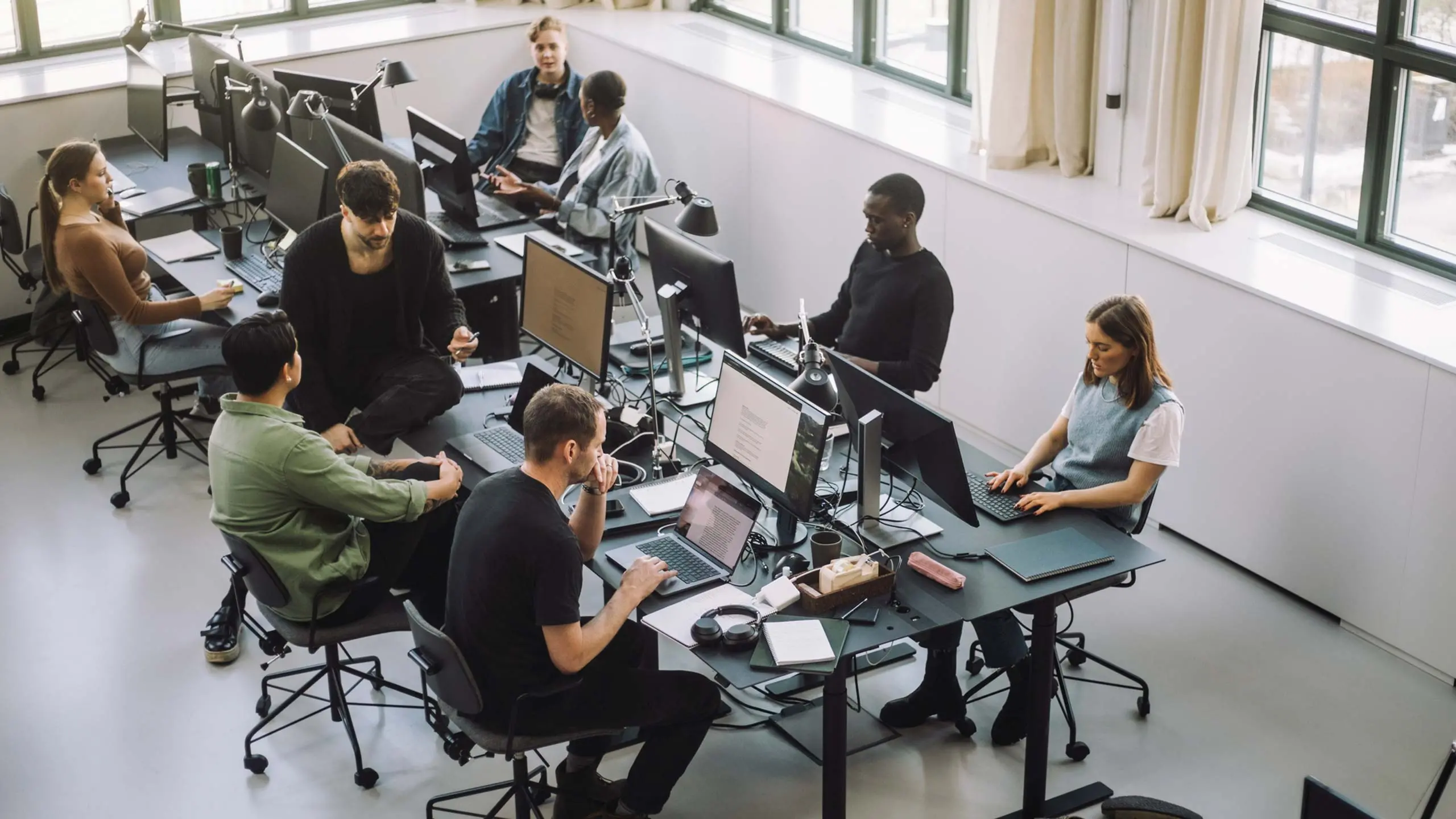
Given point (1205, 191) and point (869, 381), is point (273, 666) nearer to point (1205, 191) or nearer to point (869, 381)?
point (869, 381)

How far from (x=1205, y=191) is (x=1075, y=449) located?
4.73 feet

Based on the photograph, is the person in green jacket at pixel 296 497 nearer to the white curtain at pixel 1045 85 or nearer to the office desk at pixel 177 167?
the office desk at pixel 177 167

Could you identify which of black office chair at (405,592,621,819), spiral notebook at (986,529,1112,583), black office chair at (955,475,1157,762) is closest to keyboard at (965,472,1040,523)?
spiral notebook at (986,529,1112,583)

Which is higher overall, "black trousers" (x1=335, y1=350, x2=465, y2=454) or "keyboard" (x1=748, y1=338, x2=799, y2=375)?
"keyboard" (x1=748, y1=338, x2=799, y2=375)

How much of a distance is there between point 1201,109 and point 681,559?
2.64 metres

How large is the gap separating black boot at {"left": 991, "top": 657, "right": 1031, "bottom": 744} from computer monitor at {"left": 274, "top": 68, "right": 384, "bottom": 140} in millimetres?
4009

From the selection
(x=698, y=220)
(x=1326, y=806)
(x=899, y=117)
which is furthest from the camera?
(x=899, y=117)

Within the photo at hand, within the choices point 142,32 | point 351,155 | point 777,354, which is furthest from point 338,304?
point 142,32

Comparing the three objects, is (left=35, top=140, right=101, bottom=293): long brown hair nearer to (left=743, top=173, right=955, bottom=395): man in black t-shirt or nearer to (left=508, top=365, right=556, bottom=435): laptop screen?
(left=508, top=365, right=556, bottom=435): laptop screen

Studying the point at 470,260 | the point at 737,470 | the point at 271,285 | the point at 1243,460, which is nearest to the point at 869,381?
the point at 737,470

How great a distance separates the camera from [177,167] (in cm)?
748

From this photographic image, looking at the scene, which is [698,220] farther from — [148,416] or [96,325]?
[148,416]

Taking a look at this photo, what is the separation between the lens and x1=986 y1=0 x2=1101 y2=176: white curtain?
5.98 m

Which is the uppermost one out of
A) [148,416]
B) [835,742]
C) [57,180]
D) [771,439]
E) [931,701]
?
[57,180]
